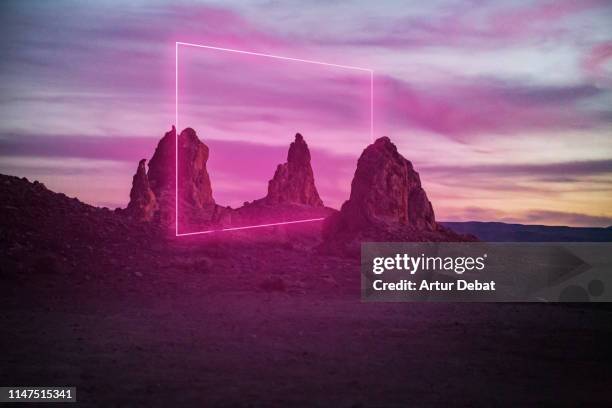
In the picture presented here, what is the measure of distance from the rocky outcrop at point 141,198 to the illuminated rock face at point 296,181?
119ft

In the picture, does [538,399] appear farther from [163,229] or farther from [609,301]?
[163,229]

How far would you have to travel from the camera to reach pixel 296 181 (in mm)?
115438

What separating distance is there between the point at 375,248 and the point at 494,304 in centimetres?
1197

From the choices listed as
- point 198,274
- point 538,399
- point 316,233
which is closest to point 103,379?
point 538,399

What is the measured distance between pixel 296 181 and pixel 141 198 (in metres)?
45.6

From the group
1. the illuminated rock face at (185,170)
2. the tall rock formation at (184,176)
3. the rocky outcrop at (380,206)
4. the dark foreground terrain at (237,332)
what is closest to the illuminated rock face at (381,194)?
the rocky outcrop at (380,206)

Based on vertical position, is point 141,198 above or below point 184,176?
below

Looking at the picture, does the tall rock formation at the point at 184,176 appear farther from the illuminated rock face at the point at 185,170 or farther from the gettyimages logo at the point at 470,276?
the gettyimages logo at the point at 470,276

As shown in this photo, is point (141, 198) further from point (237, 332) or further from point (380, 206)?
point (237, 332)

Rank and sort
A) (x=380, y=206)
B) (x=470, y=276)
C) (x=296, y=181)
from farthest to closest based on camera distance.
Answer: (x=296, y=181), (x=380, y=206), (x=470, y=276)

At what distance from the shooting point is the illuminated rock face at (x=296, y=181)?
112 metres

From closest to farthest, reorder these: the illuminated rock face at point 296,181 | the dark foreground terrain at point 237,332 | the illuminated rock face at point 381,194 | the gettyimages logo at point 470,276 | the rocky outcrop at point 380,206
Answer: the dark foreground terrain at point 237,332 → the gettyimages logo at point 470,276 → the rocky outcrop at point 380,206 → the illuminated rock face at point 381,194 → the illuminated rock face at point 296,181

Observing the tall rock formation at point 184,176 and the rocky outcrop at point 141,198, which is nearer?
the rocky outcrop at point 141,198

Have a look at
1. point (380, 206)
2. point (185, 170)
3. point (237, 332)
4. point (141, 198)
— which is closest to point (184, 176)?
point (185, 170)
